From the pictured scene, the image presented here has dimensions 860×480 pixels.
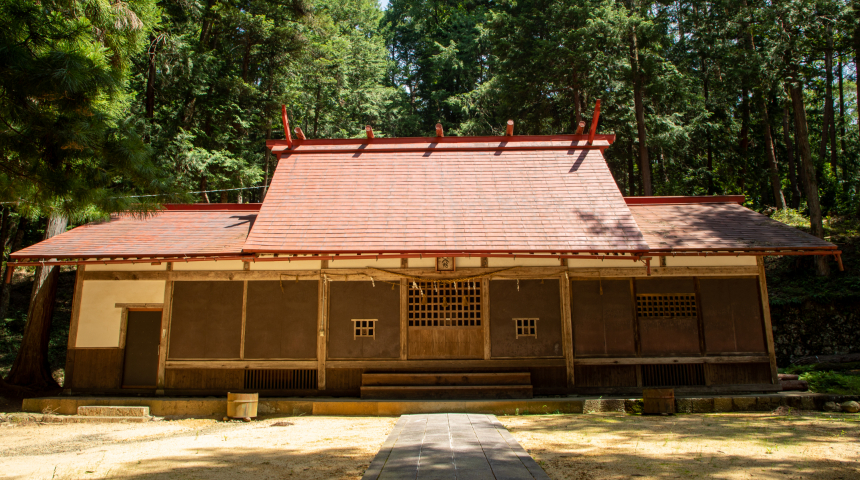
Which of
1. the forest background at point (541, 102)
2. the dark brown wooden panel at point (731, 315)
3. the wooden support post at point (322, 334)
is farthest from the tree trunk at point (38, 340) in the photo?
the dark brown wooden panel at point (731, 315)

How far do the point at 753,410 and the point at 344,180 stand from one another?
8658 mm

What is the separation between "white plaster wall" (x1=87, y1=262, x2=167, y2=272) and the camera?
366 inches

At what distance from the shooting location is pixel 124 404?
27.7ft

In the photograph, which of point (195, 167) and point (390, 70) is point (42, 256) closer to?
point (195, 167)

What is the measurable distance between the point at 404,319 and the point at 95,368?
592cm

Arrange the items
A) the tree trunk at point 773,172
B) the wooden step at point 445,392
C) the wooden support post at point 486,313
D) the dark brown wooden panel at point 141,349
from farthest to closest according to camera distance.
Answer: the tree trunk at point 773,172 → the dark brown wooden panel at point 141,349 → the wooden support post at point 486,313 → the wooden step at point 445,392

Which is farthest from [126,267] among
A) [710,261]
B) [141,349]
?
[710,261]

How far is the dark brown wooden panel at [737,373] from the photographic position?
8953 millimetres

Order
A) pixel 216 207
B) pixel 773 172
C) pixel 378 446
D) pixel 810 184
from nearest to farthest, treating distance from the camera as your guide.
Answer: pixel 378 446 → pixel 216 207 → pixel 810 184 → pixel 773 172

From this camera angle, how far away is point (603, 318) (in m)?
9.10

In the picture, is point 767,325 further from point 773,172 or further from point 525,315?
point 773,172

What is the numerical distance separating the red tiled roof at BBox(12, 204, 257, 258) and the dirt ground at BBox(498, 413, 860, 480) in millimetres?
6254

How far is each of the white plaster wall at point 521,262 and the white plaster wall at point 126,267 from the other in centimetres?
629

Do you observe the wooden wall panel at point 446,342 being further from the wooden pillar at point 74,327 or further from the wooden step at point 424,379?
the wooden pillar at point 74,327
